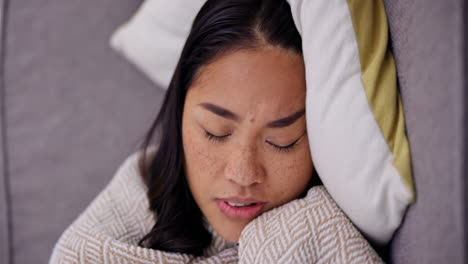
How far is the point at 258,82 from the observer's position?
0.69 metres

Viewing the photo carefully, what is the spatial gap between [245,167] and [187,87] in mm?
211

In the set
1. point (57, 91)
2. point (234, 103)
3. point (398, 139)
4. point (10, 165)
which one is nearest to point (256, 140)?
point (234, 103)

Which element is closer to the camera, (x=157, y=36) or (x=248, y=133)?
(x=248, y=133)

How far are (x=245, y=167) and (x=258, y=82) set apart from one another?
0.14m

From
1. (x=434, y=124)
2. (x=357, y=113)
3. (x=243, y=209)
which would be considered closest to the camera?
(x=434, y=124)

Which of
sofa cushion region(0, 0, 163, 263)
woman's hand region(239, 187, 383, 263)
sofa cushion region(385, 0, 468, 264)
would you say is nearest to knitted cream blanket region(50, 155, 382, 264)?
woman's hand region(239, 187, 383, 263)

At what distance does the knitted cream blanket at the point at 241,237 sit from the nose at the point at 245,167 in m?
0.08

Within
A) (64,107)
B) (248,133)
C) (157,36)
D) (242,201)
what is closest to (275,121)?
(248,133)

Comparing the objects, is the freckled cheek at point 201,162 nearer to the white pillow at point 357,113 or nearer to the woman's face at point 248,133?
the woman's face at point 248,133

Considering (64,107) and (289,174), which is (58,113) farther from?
(289,174)

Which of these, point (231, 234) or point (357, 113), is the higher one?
point (357, 113)

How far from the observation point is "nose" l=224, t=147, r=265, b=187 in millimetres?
689

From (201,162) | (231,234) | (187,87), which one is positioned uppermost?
(187,87)

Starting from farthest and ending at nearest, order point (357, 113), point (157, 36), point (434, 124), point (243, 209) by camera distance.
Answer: point (157, 36), point (243, 209), point (357, 113), point (434, 124)
